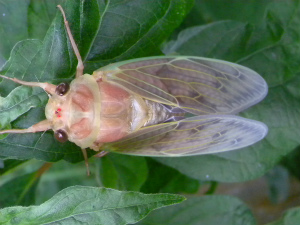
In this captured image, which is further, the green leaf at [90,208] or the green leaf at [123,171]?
the green leaf at [123,171]

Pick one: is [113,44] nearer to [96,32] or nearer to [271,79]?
[96,32]

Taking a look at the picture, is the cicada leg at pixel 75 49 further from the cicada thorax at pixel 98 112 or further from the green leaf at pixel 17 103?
the green leaf at pixel 17 103

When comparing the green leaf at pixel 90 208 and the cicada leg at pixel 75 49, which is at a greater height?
the cicada leg at pixel 75 49

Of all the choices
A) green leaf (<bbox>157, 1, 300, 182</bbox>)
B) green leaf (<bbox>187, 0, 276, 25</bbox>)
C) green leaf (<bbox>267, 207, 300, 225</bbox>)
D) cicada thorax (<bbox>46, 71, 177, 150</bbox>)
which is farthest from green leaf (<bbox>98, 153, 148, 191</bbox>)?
green leaf (<bbox>187, 0, 276, 25</bbox>)

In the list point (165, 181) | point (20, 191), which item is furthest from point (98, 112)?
point (165, 181)

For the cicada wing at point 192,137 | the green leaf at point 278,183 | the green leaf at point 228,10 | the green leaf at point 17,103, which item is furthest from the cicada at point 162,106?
the green leaf at point 278,183
